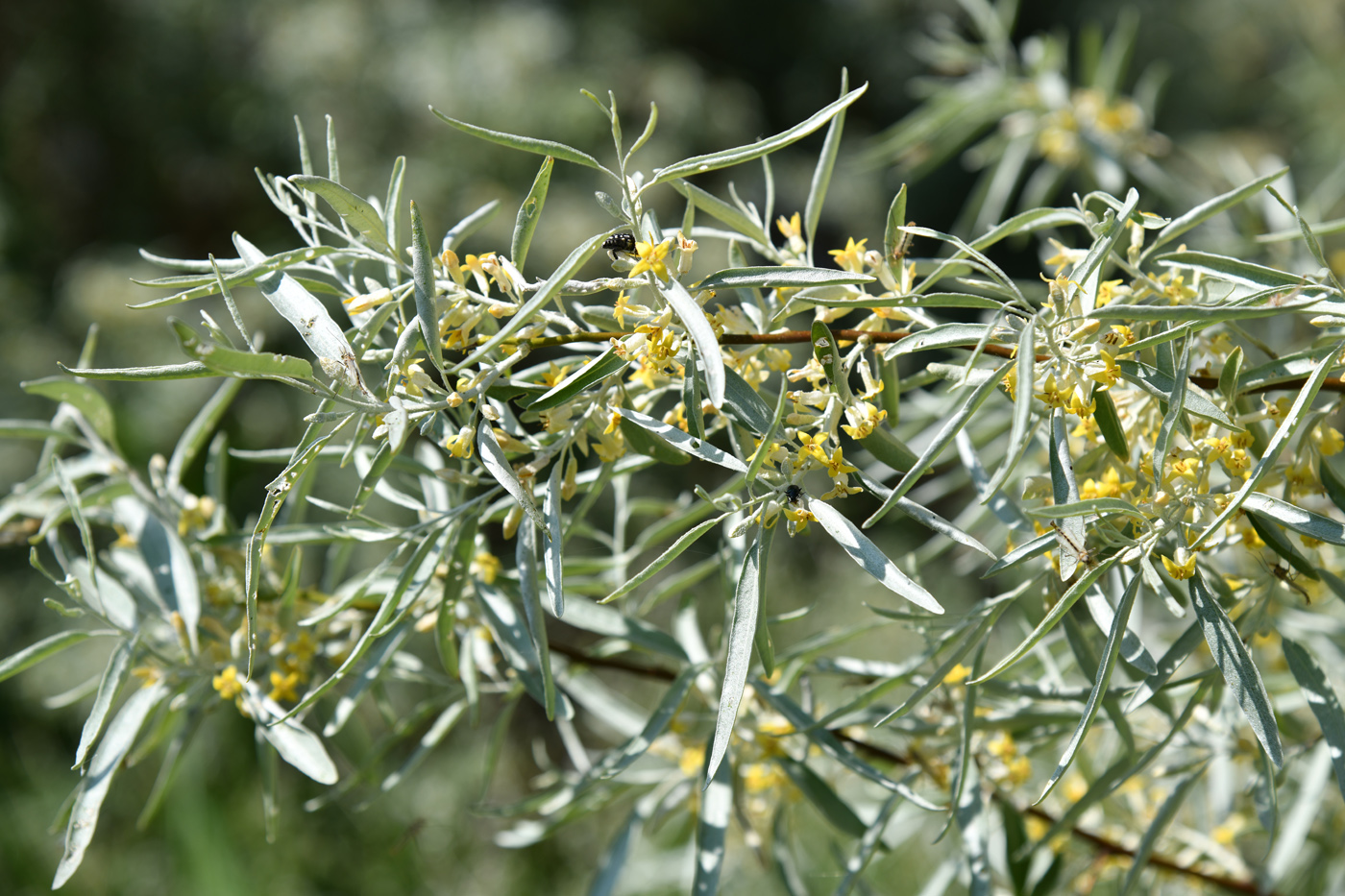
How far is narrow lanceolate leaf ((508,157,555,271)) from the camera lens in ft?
1.22

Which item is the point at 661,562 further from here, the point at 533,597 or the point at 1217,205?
the point at 1217,205

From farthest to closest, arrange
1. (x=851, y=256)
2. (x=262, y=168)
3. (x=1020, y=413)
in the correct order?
(x=262, y=168)
(x=851, y=256)
(x=1020, y=413)

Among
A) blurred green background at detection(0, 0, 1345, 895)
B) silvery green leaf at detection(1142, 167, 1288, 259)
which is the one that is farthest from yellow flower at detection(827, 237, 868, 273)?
blurred green background at detection(0, 0, 1345, 895)

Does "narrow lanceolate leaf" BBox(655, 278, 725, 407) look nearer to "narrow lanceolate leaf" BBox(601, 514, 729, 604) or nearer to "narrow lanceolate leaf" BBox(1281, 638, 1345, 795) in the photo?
"narrow lanceolate leaf" BBox(601, 514, 729, 604)

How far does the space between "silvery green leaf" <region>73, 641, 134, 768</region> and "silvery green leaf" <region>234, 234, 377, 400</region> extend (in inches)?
8.4

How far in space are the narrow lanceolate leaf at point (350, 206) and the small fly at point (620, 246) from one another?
104mm

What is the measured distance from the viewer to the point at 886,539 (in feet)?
10.2

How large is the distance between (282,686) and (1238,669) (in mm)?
493

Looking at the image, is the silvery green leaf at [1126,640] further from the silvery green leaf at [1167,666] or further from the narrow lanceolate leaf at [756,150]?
the narrow lanceolate leaf at [756,150]

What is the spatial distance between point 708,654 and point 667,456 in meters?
0.23

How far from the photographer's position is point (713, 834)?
0.52 m

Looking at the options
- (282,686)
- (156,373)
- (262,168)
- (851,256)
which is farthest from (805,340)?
(262,168)

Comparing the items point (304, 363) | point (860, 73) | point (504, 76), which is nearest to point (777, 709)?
point (304, 363)

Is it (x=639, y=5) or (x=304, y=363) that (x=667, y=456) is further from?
(x=639, y=5)
